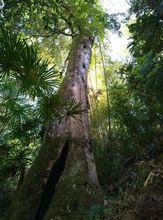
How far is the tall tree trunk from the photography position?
11.8 feet

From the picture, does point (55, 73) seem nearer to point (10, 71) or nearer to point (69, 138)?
point (10, 71)

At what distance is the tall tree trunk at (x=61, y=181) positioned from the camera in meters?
3.58

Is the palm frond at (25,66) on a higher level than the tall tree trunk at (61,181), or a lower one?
higher

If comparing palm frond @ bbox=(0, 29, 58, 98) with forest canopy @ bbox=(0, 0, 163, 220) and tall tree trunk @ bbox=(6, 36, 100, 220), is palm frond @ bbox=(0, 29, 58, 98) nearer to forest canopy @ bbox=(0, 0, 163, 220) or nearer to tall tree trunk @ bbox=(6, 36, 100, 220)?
forest canopy @ bbox=(0, 0, 163, 220)

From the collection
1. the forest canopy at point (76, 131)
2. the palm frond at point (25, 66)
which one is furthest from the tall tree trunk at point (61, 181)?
the palm frond at point (25, 66)

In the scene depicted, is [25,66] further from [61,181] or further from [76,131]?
[76,131]

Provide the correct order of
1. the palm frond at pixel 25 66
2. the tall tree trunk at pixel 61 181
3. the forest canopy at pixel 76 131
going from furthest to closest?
the tall tree trunk at pixel 61 181, the forest canopy at pixel 76 131, the palm frond at pixel 25 66

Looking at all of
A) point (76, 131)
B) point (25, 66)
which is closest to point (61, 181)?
point (76, 131)

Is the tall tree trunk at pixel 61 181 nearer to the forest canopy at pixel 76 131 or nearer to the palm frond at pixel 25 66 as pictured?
the forest canopy at pixel 76 131

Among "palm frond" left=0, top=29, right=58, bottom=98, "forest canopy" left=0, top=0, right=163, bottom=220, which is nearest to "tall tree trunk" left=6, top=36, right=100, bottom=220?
"forest canopy" left=0, top=0, right=163, bottom=220

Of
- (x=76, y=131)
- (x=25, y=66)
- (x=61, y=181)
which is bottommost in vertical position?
(x=61, y=181)

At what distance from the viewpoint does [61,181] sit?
3922mm

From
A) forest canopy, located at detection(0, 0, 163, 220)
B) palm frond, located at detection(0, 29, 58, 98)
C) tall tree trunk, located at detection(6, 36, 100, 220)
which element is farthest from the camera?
tall tree trunk, located at detection(6, 36, 100, 220)

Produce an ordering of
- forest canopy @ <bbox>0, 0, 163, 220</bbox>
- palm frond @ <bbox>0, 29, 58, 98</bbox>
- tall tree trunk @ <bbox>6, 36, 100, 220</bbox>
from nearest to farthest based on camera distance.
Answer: palm frond @ <bbox>0, 29, 58, 98</bbox> → forest canopy @ <bbox>0, 0, 163, 220</bbox> → tall tree trunk @ <bbox>6, 36, 100, 220</bbox>
